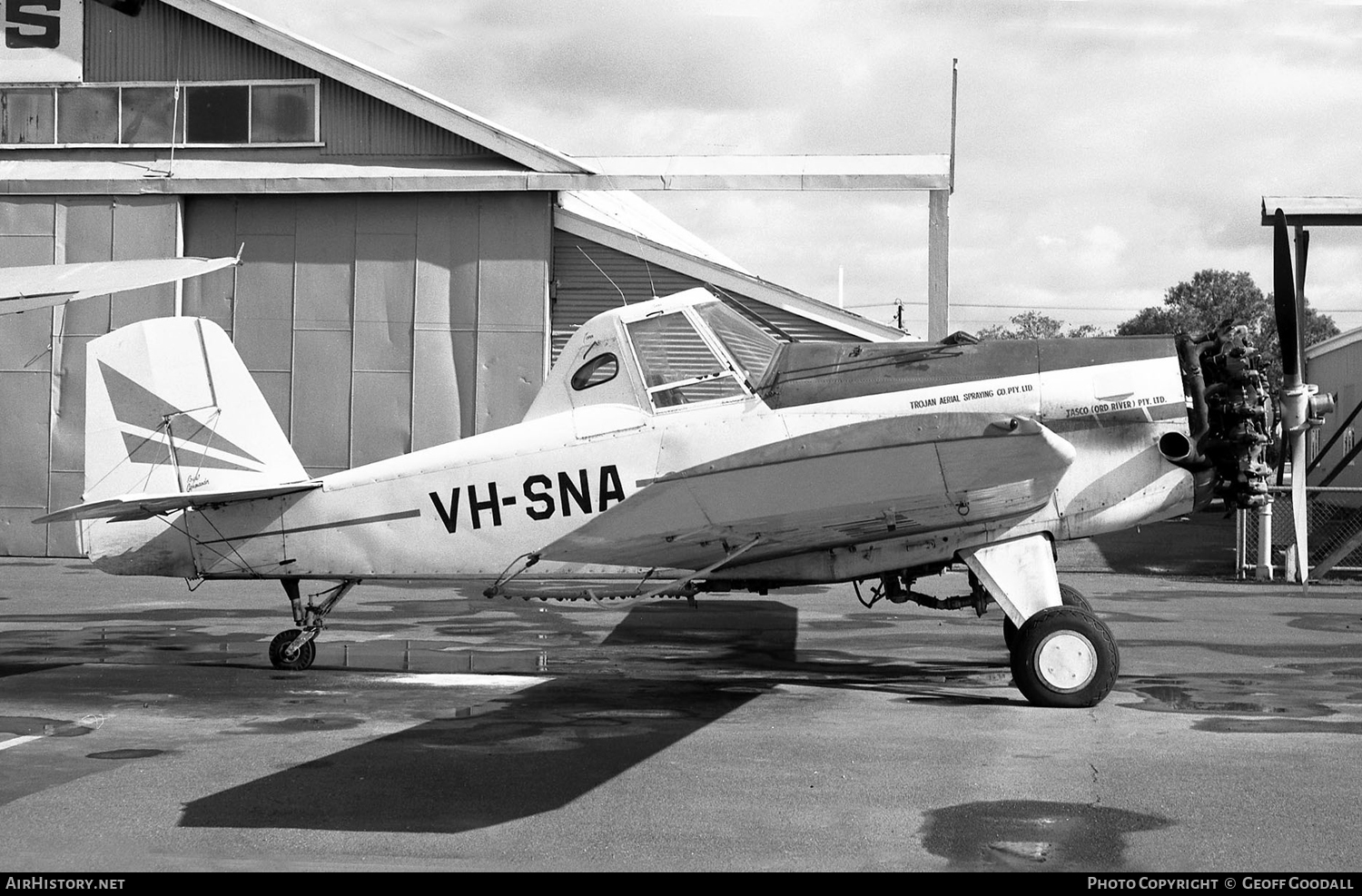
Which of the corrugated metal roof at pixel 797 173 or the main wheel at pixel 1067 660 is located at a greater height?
the corrugated metal roof at pixel 797 173

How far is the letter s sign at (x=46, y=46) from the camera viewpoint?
21.8 meters

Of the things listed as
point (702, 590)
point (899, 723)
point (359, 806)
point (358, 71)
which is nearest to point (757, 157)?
point (358, 71)

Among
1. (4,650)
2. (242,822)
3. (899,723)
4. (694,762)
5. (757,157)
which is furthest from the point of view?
(757,157)

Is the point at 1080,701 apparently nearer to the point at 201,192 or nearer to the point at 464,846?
the point at 464,846

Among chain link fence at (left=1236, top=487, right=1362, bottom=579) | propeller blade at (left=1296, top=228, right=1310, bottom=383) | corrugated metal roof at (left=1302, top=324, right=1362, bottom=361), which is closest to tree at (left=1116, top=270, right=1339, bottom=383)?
corrugated metal roof at (left=1302, top=324, right=1362, bottom=361)

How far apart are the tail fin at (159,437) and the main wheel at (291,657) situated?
0.95 m

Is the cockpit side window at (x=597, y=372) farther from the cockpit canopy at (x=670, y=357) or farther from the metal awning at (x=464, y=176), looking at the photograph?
the metal awning at (x=464, y=176)

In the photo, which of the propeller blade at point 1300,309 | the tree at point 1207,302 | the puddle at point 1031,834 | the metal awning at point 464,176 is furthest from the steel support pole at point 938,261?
the tree at point 1207,302

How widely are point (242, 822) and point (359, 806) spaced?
0.53m

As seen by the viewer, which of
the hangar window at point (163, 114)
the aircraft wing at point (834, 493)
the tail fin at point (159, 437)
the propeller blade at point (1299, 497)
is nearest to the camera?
the aircraft wing at point (834, 493)

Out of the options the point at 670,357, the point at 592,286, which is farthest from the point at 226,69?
the point at 670,357

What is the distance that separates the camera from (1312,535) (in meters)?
22.3

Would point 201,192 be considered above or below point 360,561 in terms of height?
above

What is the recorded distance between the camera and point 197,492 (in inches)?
381
